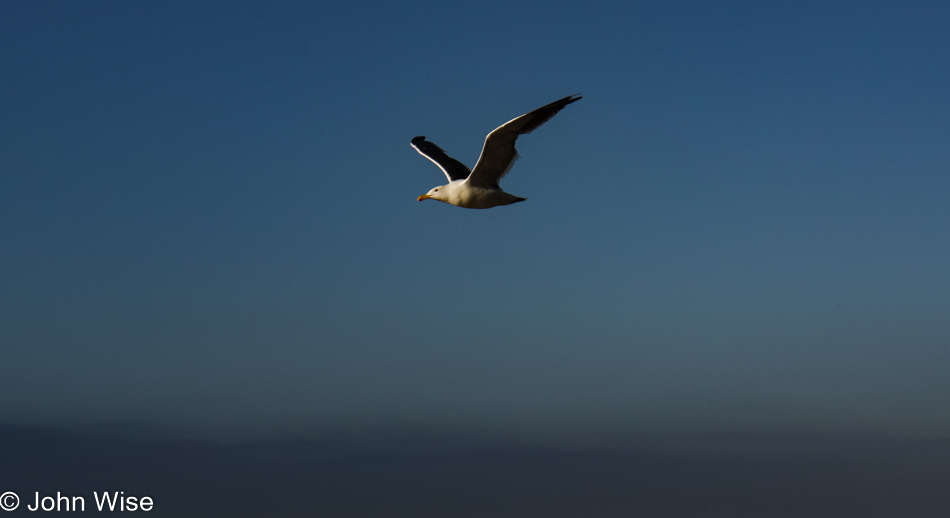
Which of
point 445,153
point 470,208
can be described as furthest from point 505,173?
point 445,153

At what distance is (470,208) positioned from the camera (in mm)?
21953

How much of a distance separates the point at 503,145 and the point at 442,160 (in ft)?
20.2

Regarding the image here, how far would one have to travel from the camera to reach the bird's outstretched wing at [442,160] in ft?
80.9

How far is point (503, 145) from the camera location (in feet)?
65.9

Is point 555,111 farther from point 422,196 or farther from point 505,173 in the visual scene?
point 422,196

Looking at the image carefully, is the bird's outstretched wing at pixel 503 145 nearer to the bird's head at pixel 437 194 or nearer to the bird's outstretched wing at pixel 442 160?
the bird's head at pixel 437 194

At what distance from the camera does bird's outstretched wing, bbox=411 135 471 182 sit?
80.9ft

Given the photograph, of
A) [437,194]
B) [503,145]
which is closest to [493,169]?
[503,145]

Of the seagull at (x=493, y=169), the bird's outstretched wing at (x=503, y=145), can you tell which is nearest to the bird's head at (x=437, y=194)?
the seagull at (x=493, y=169)

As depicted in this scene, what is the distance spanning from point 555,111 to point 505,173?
238 cm

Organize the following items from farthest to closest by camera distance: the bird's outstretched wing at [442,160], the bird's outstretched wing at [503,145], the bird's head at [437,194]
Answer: the bird's outstretched wing at [442,160], the bird's head at [437,194], the bird's outstretched wing at [503,145]

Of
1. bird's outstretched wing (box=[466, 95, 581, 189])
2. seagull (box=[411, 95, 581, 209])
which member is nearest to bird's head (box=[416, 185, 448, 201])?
seagull (box=[411, 95, 581, 209])

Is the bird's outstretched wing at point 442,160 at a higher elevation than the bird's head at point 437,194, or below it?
higher

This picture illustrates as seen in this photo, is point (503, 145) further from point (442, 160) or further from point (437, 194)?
point (442, 160)
